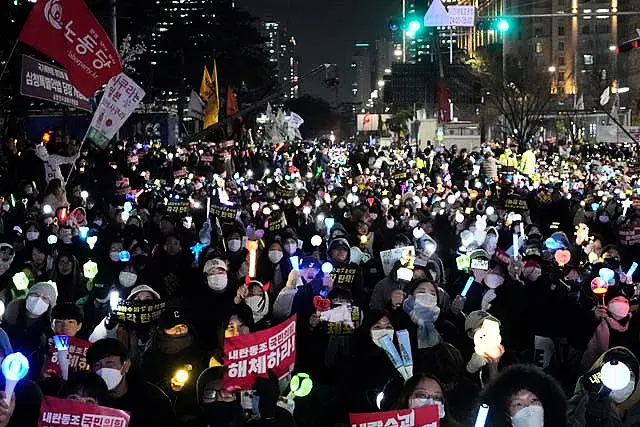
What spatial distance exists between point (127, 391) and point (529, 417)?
7.96 ft

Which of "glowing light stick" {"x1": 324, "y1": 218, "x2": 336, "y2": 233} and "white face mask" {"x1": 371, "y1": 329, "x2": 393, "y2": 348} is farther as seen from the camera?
"glowing light stick" {"x1": 324, "y1": 218, "x2": 336, "y2": 233}

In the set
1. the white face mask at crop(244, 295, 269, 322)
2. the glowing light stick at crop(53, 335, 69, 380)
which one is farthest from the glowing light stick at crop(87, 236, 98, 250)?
the glowing light stick at crop(53, 335, 69, 380)

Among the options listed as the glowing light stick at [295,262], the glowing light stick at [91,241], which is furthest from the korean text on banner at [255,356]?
the glowing light stick at [91,241]

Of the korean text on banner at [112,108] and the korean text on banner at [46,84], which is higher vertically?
the korean text on banner at [46,84]

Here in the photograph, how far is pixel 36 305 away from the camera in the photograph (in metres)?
7.74

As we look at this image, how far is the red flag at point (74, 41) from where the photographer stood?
500 inches

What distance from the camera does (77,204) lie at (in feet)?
51.7

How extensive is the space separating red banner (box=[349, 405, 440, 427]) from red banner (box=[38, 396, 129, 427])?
4.10 feet

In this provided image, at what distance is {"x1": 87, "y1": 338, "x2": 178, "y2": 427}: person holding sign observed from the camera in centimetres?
552

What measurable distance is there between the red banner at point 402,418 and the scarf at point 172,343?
216 centimetres

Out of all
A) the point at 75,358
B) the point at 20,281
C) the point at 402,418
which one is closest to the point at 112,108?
the point at 20,281

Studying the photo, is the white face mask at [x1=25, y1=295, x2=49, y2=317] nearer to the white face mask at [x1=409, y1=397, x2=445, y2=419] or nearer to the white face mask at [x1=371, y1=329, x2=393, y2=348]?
the white face mask at [x1=371, y1=329, x2=393, y2=348]

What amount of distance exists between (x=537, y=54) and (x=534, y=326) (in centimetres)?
10257

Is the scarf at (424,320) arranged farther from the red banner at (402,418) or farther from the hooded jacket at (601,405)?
the red banner at (402,418)
